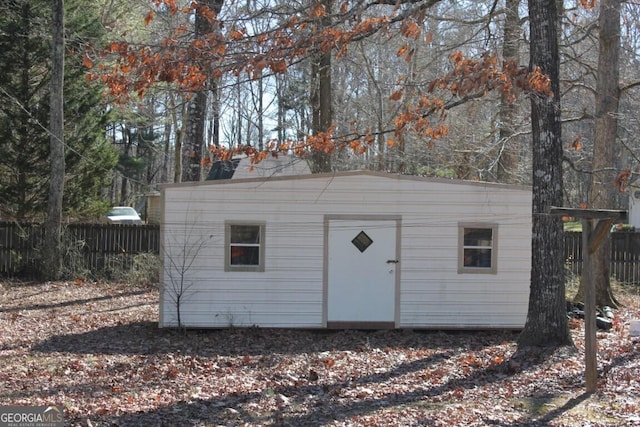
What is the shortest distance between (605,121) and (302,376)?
9.00 metres

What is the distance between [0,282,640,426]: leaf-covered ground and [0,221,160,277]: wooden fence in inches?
238

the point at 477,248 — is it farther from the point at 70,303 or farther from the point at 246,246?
the point at 70,303

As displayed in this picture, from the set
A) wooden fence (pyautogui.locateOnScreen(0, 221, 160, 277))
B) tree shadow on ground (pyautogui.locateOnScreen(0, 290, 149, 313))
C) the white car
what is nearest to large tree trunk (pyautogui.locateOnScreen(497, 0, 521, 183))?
tree shadow on ground (pyautogui.locateOnScreen(0, 290, 149, 313))

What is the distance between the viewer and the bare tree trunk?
18031 mm

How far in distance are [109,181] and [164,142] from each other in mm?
21631

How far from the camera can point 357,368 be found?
8750 millimetres

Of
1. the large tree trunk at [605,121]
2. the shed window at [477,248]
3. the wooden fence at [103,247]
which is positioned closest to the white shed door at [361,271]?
the shed window at [477,248]

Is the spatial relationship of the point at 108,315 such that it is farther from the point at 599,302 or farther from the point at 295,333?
the point at 599,302

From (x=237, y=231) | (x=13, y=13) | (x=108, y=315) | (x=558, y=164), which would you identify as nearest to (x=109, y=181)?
(x=13, y=13)

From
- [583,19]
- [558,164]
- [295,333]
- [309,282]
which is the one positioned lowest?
[295,333]

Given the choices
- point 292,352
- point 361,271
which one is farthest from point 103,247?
point 292,352

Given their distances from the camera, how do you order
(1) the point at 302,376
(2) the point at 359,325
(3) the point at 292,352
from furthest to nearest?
(2) the point at 359,325, (3) the point at 292,352, (1) the point at 302,376

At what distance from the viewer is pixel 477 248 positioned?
12.3m

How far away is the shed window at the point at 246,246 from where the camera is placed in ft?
39.7
